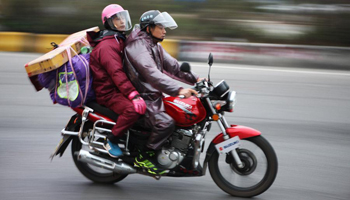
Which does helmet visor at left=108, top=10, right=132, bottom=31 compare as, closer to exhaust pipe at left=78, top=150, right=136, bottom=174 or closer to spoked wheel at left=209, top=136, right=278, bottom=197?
exhaust pipe at left=78, top=150, right=136, bottom=174

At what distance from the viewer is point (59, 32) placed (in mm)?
14070

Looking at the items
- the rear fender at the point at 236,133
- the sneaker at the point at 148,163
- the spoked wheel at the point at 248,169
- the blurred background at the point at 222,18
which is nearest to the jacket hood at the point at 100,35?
the sneaker at the point at 148,163

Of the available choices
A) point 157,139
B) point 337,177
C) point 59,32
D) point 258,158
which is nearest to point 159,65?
point 157,139

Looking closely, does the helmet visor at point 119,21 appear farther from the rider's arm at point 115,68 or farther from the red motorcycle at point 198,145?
the red motorcycle at point 198,145

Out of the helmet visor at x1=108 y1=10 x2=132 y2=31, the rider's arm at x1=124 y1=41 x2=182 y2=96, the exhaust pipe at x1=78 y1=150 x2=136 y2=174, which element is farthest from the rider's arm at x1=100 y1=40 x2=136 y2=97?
the exhaust pipe at x1=78 y1=150 x2=136 y2=174

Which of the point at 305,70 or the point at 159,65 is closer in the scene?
the point at 159,65

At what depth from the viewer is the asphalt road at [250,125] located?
15.1ft

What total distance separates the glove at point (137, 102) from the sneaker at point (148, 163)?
1.61 feet

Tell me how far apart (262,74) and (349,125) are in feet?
11.2

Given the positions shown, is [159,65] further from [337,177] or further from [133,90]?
[337,177]

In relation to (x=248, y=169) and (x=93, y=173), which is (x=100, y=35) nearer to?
(x=93, y=173)

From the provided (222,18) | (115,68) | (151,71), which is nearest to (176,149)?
(151,71)

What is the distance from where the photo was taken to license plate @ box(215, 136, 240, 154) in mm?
4277

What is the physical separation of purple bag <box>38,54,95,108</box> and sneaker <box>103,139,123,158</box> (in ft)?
1.45
